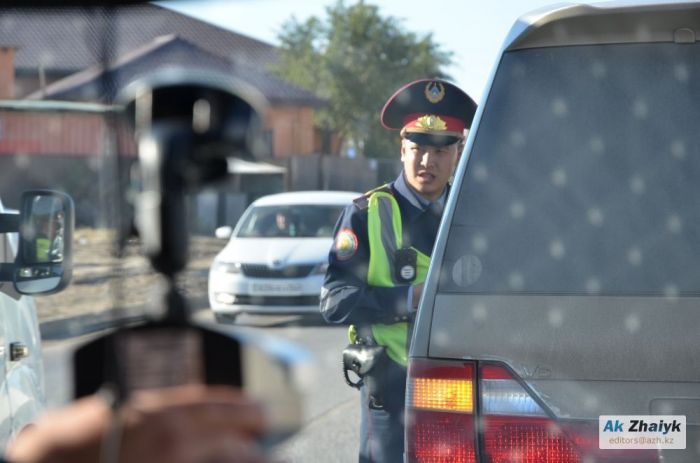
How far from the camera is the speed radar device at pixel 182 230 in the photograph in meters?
0.79

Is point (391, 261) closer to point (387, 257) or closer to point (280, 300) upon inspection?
point (387, 257)

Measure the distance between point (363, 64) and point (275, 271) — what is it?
41654 mm

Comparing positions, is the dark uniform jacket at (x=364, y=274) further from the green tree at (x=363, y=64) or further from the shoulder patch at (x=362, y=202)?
the green tree at (x=363, y=64)

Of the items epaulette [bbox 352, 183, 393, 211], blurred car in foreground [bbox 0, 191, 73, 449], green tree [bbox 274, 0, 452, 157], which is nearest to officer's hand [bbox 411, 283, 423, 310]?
epaulette [bbox 352, 183, 393, 211]

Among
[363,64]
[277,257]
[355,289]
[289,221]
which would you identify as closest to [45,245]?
[355,289]

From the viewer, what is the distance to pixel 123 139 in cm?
85

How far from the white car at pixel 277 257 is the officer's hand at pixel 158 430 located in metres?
14.2

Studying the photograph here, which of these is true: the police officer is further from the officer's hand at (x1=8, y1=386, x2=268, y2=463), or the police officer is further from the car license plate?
the car license plate

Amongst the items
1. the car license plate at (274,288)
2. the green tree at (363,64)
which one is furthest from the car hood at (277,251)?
the green tree at (363,64)

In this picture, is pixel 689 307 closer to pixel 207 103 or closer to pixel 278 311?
pixel 207 103

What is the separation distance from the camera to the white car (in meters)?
16.1

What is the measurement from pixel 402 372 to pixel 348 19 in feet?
178

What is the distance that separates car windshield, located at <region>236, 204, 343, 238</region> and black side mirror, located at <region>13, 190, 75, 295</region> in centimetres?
1447

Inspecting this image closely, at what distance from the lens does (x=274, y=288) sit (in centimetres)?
1623
